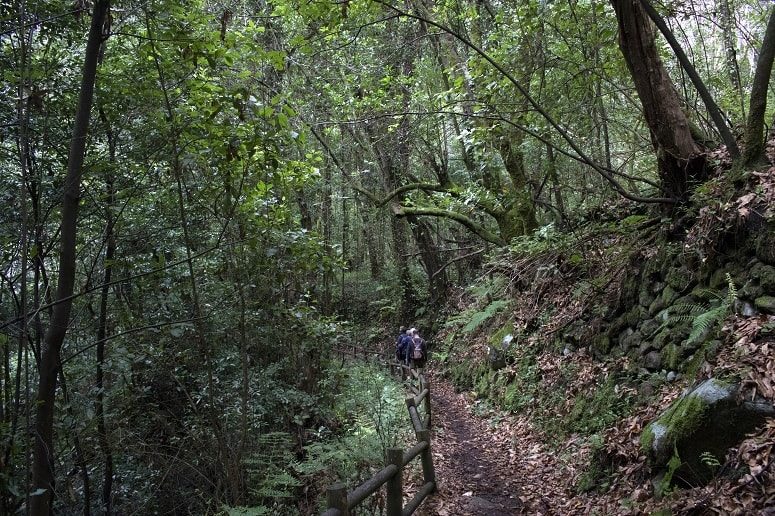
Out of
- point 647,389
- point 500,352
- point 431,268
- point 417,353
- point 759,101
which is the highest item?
point 759,101

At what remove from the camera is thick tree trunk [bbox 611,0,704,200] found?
267 inches

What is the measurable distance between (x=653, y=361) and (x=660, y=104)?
11.4 ft

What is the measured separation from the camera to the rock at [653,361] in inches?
242

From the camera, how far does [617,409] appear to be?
6.25 metres

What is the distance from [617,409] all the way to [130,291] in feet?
23.6

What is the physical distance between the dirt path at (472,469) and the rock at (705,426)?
2.11m

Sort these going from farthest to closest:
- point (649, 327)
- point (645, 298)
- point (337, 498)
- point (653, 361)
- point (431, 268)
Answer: point (431, 268) < point (645, 298) < point (649, 327) < point (653, 361) < point (337, 498)

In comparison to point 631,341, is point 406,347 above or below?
below

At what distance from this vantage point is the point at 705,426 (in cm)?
425

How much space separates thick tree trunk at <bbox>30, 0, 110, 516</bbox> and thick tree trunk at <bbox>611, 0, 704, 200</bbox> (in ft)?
20.5

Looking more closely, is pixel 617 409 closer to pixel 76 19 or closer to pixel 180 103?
pixel 180 103

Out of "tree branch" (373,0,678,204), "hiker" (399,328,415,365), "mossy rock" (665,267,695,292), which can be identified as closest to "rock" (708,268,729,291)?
"mossy rock" (665,267,695,292)

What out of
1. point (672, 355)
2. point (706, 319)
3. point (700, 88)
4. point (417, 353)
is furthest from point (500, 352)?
point (700, 88)

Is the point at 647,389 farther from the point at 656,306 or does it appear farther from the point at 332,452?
the point at 332,452
